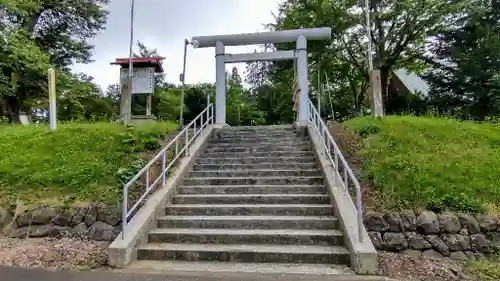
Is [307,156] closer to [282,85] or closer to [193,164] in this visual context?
[193,164]

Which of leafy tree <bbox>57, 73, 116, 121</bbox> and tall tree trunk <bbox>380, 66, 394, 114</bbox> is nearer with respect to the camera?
leafy tree <bbox>57, 73, 116, 121</bbox>

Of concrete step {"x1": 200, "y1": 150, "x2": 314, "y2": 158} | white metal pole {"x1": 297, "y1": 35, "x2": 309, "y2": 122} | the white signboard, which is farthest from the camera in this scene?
the white signboard

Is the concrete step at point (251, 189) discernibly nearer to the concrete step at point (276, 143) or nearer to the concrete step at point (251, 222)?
the concrete step at point (251, 222)

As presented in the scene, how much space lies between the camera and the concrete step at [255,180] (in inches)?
268

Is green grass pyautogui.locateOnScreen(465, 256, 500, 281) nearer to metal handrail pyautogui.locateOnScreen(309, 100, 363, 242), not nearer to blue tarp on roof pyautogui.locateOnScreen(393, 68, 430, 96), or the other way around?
metal handrail pyautogui.locateOnScreen(309, 100, 363, 242)

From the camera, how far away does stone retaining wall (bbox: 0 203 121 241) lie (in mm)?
5844

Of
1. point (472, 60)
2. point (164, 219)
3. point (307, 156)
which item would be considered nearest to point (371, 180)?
point (307, 156)

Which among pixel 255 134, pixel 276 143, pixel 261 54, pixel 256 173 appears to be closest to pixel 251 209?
pixel 256 173

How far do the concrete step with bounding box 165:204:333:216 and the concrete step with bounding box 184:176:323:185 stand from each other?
86 cm

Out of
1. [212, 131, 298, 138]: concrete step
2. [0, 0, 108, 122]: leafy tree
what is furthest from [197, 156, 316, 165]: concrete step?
[0, 0, 108, 122]: leafy tree

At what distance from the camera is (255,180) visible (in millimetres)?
6953

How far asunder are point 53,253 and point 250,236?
108 inches

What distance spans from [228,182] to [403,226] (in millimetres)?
3137

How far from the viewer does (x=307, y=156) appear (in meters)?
7.96
